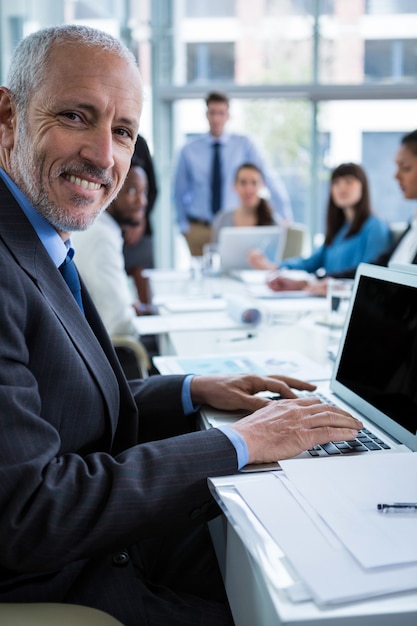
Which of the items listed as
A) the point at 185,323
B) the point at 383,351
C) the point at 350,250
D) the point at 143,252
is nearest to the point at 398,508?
the point at 383,351

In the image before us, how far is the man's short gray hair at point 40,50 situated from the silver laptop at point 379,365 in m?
0.64

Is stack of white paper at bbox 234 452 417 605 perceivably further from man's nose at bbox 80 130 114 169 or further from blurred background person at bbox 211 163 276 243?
blurred background person at bbox 211 163 276 243

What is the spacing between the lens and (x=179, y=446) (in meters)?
1.03

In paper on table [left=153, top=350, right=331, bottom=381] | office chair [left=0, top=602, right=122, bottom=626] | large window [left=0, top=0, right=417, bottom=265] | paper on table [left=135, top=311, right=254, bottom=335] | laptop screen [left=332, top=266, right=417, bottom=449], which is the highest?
large window [left=0, top=0, right=417, bottom=265]

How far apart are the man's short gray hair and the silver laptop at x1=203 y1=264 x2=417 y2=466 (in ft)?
2.10

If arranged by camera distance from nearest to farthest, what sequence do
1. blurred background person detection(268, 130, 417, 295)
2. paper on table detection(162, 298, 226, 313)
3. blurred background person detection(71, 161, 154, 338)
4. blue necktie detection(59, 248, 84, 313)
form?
blue necktie detection(59, 248, 84, 313)
blurred background person detection(71, 161, 154, 338)
paper on table detection(162, 298, 226, 313)
blurred background person detection(268, 130, 417, 295)

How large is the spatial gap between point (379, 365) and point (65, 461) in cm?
61

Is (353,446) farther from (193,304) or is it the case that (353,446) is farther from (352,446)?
(193,304)

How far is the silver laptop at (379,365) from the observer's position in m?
1.14

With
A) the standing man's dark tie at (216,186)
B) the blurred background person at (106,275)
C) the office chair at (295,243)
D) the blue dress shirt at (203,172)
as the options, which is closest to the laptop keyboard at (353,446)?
the blurred background person at (106,275)

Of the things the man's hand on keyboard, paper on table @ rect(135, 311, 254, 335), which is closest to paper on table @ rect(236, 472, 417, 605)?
the man's hand on keyboard

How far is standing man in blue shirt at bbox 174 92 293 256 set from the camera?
19.6 feet

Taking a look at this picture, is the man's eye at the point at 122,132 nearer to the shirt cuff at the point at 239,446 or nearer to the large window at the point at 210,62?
the shirt cuff at the point at 239,446

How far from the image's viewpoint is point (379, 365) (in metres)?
1.26
